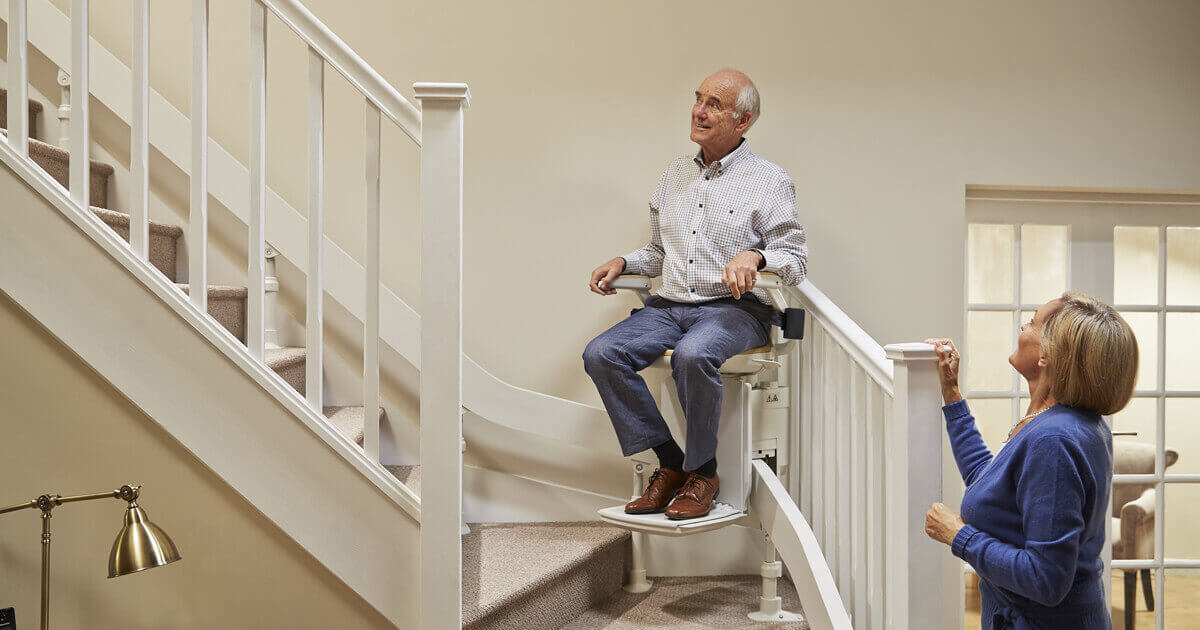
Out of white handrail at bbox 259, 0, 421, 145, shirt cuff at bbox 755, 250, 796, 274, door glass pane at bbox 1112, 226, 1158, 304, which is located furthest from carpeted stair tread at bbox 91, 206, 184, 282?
door glass pane at bbox 1112, 226, 1158, 304

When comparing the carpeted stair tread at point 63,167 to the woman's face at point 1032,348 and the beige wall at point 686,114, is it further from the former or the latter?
the woman's face at point 1032,348

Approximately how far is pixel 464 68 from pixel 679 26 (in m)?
0.74

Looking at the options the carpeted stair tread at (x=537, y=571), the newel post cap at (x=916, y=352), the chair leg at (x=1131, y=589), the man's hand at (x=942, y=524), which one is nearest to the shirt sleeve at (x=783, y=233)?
the newel post cap at (x=916, y=352)

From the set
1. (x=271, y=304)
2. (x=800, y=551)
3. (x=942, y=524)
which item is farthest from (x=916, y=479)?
(x=271, y=304)

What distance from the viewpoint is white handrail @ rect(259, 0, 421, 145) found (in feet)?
5.10

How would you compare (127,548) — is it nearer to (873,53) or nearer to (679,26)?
(679,26)

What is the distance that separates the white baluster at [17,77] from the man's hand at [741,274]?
1.56 meters

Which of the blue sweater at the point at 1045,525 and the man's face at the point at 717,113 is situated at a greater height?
Result: the man's face at the point at 717,113

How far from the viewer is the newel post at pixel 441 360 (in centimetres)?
151

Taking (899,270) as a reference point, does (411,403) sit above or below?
below

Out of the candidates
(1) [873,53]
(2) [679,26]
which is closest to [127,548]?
(2) [679,26]

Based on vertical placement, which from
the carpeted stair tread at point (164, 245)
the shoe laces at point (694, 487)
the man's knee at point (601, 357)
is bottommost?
the shoe laces at point (694, 487)

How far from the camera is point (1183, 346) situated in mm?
2852

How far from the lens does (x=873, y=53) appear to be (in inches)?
106
